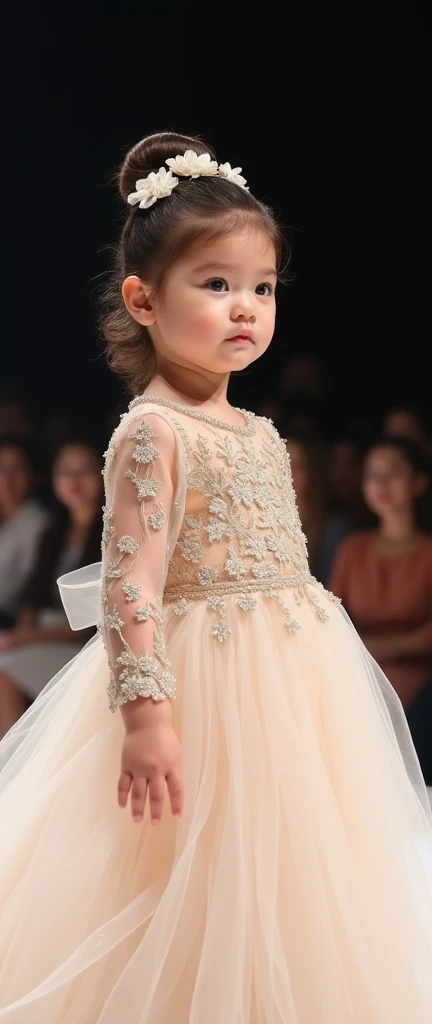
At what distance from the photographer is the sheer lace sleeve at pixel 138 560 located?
119 centimetres

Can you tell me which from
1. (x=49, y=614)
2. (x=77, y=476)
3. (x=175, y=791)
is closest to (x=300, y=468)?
(x=77, y=476)

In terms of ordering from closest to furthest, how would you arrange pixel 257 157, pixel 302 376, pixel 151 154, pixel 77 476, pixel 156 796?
pixel 156 796 < pixel 151 154 < pixel 257 157 < pixel 302 376 < pixel 77 476

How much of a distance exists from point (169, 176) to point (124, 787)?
2.52 ft

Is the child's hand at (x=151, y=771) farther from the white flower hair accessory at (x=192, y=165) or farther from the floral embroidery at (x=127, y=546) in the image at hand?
the white flower hair accessory at (x=192, y=165)

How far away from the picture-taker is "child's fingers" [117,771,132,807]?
116 cm

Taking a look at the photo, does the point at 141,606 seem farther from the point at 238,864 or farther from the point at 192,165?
the point at 192,165

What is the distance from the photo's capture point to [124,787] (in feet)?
3.80

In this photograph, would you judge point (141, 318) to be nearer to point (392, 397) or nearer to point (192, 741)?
point (192, 741)

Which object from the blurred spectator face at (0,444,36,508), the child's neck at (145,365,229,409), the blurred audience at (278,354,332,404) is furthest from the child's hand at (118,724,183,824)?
the blurred spectator face at (0,444,36,508)

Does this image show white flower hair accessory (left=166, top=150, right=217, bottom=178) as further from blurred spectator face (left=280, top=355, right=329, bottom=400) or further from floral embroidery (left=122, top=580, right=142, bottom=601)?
blurred spectator face (left=280, top=355, right=329, bottom=400)

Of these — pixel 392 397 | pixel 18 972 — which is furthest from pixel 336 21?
pixel 18 972

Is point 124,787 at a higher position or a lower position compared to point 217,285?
lower

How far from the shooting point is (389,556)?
3.02 metres

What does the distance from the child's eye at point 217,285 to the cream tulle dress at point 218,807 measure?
0.52 ft
